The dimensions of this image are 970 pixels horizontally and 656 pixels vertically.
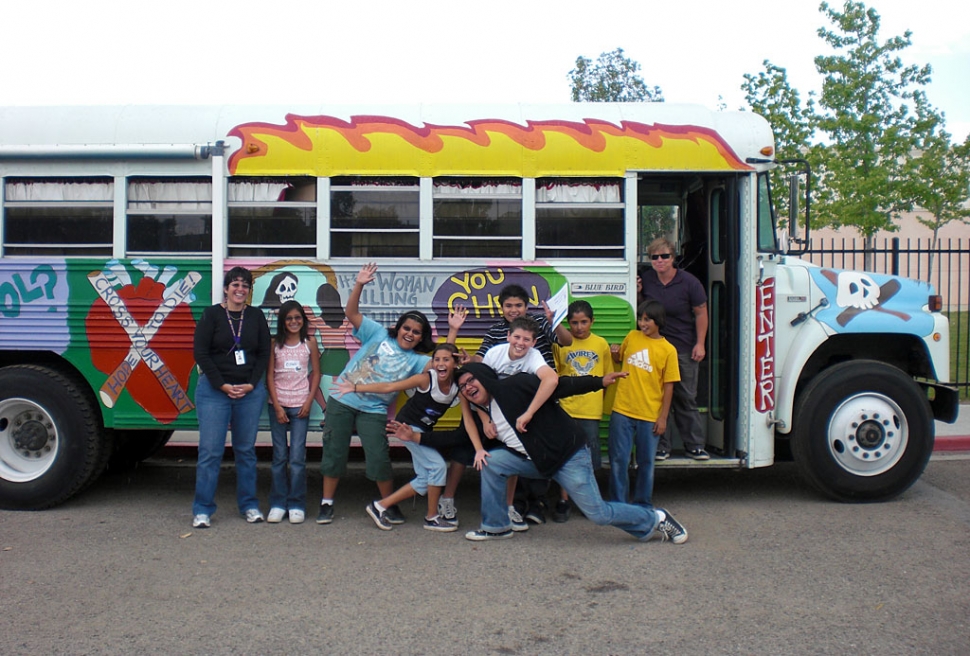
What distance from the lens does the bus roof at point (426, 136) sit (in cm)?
629

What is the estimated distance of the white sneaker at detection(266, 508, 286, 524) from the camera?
616cm

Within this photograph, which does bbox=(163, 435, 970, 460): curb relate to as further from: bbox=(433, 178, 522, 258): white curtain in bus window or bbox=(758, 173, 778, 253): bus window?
bbox=(758, 173, 778, 253): bus window

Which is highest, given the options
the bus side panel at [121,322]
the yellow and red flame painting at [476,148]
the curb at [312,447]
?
the yellow and red flame painting at [476,148]

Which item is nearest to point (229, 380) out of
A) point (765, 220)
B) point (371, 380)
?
point (371, 380)

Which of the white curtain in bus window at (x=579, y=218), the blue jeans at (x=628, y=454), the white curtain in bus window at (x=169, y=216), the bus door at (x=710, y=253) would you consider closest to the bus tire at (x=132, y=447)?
the white curtain in bus window at (x=169, y=216)

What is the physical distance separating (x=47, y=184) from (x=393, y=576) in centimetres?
384

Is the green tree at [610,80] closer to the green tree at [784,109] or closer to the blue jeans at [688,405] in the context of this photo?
the green tree at [784,109]

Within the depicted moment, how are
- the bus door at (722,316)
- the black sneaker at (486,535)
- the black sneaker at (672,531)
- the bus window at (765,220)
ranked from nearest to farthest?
the black sneaker at (672,531) < the black sneaker at (486,535) < the bus door at (722,316) < the bus window at (765,220)

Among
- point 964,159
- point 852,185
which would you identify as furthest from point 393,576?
point 964,159

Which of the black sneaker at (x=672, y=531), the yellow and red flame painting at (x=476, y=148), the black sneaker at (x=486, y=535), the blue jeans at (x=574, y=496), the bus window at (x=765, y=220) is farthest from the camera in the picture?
the bus window at (x=765, y=220)

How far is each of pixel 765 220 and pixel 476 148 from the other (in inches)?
87.9

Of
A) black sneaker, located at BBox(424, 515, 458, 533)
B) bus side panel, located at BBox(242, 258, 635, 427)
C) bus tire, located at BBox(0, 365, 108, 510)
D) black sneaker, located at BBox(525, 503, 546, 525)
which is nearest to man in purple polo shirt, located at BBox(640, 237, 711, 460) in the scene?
bus side panel, located at BBox(242, 258, 635, 427)

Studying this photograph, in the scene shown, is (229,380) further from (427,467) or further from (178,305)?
(427,467)

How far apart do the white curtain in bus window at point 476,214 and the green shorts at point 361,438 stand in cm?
124
